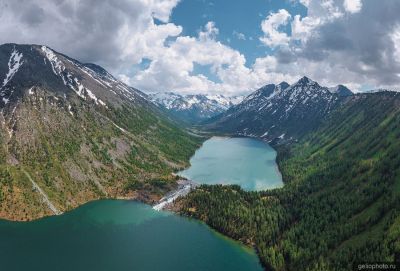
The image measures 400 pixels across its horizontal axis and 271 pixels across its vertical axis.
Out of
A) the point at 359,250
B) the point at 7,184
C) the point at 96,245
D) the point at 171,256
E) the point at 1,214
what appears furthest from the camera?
the point at 7,184

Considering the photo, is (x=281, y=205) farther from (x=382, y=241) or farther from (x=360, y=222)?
(x=382, y=241)

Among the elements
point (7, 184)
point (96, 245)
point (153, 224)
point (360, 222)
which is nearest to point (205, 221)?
point (153, 224)

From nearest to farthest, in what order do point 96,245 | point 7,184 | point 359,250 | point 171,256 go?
point 359,250 < point 171,256 < point 96,245 < point 7,184

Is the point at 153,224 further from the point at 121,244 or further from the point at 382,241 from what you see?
the point at 382,241

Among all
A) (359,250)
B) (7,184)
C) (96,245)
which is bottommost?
(359,250)

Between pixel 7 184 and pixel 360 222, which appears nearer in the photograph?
pixel 360 222

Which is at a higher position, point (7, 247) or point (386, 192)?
point (386, 192)
